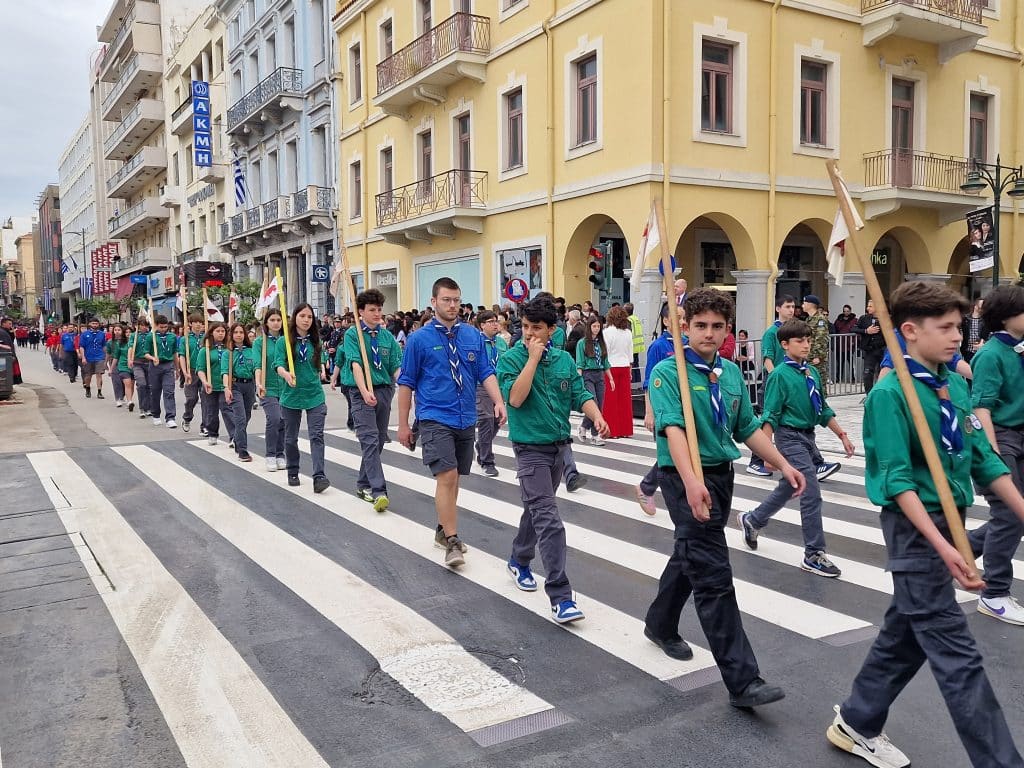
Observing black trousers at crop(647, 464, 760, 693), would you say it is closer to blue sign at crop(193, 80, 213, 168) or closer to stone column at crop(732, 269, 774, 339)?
stone column at crop(732, 269, 774, 339)

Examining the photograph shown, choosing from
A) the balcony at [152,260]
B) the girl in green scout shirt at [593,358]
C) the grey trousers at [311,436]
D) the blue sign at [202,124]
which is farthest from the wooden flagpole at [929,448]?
the balcony at [152,260]

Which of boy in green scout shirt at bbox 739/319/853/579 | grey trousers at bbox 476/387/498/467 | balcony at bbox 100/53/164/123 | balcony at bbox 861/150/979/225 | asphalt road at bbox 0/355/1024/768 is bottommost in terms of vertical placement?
asphalt road at bbox 0/355/1024/768

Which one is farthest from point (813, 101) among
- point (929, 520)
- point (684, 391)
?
point (929, 520)

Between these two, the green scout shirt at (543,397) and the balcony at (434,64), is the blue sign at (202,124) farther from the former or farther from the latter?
the green scout shirt at (543,397)

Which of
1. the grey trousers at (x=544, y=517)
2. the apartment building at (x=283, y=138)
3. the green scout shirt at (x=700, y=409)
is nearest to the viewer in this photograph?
the green scout shirt at (x=700, y=409)

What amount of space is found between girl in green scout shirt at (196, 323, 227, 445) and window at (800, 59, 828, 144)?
13285 mm

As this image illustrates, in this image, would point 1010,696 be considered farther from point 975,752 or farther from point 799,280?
point 799,280

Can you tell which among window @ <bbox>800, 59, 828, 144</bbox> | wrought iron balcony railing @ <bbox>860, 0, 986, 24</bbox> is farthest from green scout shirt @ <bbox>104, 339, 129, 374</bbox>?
wrought iron balcony railing @ <bbox>860, 0, 986, 24</bbox>

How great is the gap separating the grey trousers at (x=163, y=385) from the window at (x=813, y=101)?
1383cm

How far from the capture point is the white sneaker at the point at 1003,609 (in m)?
4.81

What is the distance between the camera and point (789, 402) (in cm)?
608

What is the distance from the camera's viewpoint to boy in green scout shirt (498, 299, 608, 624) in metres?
4.96

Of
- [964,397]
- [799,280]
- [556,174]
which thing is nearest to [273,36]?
[556,174]

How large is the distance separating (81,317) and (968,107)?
57894mm
